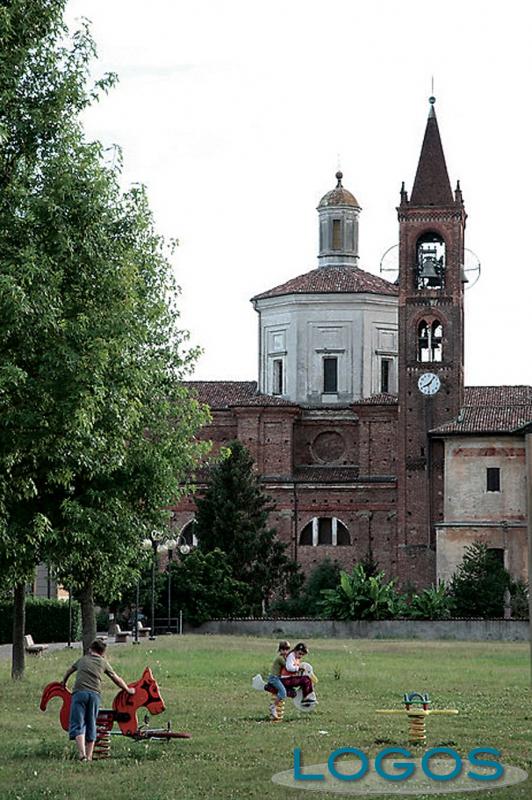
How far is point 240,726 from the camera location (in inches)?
755

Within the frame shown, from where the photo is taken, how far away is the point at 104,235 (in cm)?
2109

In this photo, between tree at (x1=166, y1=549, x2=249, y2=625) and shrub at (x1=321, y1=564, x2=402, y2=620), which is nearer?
shrub at (x1=321, y1=564, x2=402, y2=620)

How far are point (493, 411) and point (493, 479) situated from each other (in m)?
3.57

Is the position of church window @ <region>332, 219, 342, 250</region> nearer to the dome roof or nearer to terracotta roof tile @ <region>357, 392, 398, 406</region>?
the dome roof

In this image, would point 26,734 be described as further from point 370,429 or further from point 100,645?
point 370,429

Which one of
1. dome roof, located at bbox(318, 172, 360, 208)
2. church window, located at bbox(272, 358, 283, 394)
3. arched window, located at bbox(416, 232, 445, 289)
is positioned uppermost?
dome roof, located at bbox(318, 172, 360, 208)

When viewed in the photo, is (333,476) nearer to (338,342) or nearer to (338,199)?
(338,342)

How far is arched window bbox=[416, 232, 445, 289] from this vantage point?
6838 centimetres

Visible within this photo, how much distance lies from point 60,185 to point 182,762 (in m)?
7.83

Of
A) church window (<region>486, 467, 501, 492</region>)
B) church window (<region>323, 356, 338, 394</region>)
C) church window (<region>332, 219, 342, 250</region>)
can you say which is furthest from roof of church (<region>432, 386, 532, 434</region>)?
church window (<region>332, 219, 342, 250</region>)

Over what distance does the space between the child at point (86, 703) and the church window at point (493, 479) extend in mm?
49219

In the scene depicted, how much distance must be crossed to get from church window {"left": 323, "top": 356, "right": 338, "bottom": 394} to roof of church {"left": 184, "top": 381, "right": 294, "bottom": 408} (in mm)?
2441

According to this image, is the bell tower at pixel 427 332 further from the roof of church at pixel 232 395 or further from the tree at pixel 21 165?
the tree at pixel 21 165

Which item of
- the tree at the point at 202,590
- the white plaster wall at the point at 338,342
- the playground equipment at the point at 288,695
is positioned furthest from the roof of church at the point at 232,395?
the playground equipment at the point at 288,695
